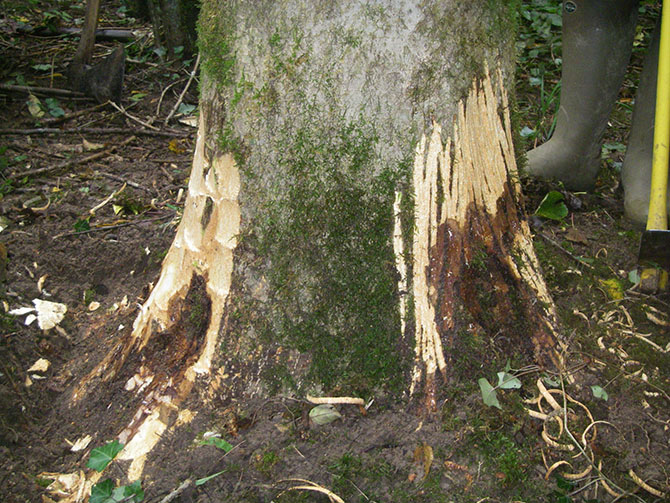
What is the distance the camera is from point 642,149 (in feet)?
8.67

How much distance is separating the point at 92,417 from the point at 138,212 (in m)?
1.33

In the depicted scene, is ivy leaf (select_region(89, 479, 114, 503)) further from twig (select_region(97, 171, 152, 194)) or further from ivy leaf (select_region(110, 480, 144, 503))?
twig (select_region(97, 171, 152, 194))

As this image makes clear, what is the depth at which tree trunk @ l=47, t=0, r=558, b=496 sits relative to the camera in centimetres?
145

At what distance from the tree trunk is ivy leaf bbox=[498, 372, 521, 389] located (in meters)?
0.06

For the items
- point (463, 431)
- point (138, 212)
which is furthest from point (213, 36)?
point (138, 212)

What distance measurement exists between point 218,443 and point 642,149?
2.21 metres

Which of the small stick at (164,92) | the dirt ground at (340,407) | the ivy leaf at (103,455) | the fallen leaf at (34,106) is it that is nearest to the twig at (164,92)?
the small stick at (164,92)

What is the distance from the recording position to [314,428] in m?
1.54

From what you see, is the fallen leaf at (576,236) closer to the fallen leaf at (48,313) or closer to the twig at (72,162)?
the fallen leaf at (48,313)

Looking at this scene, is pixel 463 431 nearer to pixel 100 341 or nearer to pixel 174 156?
pixel 100 341

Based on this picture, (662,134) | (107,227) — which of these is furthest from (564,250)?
(107,227)

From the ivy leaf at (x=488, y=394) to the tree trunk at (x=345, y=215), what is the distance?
0.16 feet

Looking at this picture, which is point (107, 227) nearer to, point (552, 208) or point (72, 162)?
point (72, 162)

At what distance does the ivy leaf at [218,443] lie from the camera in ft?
4.96
